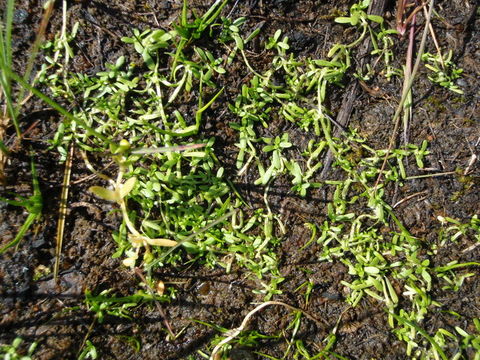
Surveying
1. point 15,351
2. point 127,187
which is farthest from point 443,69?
point 15,351

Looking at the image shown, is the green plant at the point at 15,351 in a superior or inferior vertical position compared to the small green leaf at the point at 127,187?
inferior

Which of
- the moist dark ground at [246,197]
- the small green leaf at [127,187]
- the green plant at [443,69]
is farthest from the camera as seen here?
the green plant at [443,69]

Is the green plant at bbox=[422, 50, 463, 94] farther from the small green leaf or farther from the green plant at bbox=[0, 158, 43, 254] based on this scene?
the green plant at bbox=[0, 158, 43, 254]

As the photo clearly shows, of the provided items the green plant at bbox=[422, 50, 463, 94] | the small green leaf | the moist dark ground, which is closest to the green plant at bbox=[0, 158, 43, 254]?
the moist dark ground

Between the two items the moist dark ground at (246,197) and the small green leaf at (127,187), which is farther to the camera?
the moist dark ground at (246,197)

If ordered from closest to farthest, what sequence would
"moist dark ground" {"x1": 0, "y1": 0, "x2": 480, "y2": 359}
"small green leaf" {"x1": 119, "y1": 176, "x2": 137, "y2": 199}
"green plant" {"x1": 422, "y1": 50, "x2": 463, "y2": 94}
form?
1. "small green leaf" {"x1": 119, "y1": 176, "x2": 137, "y2": 199}
2. "moist dark ground" {"x1": 0, "y1": 0, "x2": 480, "y2": 359}
3. "green plant" {"x1": 422, "y1": 50, "x2": 463, "y2": 94}

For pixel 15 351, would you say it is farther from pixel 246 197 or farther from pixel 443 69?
pixel 443 69

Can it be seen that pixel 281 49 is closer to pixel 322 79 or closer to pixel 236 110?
pixel 322 79

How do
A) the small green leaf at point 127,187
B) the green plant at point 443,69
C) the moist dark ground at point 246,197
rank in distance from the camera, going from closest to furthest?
the small green leaf at point 127,187
the moist dark ground at point 246,197
the green plant at point 443,69

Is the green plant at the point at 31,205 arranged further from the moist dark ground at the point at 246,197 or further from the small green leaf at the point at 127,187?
the small green leaf at the point at 127,187

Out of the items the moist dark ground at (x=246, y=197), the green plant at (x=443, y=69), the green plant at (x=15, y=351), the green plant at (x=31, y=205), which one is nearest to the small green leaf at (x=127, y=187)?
the moist dark ground at (x=246, y=197)
